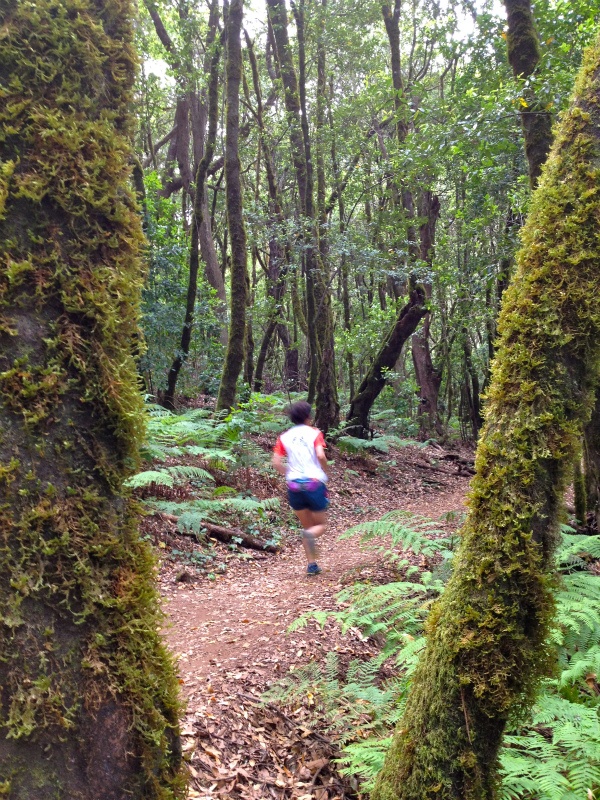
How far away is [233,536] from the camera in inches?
311

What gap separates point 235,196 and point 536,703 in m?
10.8

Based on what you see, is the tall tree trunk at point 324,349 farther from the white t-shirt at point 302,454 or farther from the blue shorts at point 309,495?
the blue shorts at point 309,495

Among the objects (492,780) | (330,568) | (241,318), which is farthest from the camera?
(241,318)

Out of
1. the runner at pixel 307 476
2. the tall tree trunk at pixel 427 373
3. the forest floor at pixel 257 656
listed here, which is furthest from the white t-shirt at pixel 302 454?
the tall tree trunk at pixel 427 373

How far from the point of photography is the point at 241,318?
11094 mm

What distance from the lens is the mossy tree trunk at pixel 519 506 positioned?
197cm

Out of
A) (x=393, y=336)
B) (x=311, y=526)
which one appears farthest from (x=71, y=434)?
(x=393, y=336)

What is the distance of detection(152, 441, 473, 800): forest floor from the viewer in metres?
3.04

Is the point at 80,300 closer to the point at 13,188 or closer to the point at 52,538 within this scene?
the point at 13,188

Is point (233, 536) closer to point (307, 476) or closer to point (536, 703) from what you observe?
point (307, 476)

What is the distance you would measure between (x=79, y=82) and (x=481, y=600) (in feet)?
7.93

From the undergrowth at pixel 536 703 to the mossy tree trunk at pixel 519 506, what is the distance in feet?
0.75

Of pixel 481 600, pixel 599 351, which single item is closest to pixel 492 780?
pixel 481 600

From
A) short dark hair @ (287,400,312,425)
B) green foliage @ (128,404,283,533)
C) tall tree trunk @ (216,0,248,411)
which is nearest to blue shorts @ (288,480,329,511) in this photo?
short dark hair @ (287,400,312,425)
